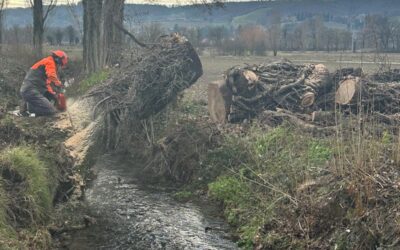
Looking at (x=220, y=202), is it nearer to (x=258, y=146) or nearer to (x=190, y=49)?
(x=258, y=146)

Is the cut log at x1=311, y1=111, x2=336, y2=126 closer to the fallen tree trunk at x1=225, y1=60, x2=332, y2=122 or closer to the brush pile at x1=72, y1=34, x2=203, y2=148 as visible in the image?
the fallen tree trunk at x1=225, y1=60, x2=332, y2=122

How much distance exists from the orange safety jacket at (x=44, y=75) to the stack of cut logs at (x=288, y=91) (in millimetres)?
3869

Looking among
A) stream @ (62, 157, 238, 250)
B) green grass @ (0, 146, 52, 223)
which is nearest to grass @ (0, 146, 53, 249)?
green grass @ (0, 146, 52, 223)

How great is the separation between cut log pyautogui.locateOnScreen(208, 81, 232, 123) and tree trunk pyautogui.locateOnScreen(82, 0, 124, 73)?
209 inches

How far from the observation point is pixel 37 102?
10742mm

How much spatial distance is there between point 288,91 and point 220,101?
1.60 m

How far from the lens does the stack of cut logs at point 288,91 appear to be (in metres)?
11.6

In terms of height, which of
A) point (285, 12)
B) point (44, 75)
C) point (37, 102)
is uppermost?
point (285, 12)

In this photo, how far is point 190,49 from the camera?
12516 millimetres

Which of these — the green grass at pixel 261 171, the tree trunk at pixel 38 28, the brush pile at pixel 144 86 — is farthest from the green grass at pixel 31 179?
the tree trunk at pixel 38 28

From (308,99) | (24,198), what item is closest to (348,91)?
(308,99)

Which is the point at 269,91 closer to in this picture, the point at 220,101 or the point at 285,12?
the point at 220,101

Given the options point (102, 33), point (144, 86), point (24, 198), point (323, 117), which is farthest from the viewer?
point (102, 33)

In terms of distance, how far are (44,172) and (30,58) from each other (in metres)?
18.5
